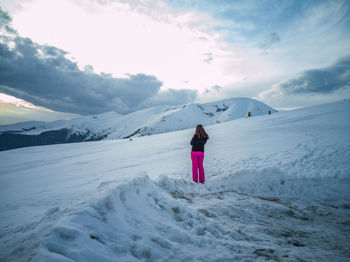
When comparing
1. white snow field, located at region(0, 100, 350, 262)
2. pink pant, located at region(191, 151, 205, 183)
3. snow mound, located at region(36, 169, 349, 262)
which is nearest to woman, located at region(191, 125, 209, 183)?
pink pant, located at region(191, 151, 205, 183)

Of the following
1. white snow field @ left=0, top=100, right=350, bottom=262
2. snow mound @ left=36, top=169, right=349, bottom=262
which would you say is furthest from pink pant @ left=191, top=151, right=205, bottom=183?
snow mound @ left=36, top=169, right=349, bottom=262

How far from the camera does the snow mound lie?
90.2 inches

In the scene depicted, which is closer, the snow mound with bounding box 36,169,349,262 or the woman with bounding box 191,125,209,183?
the snow mound with bounding box 36,169,349,262

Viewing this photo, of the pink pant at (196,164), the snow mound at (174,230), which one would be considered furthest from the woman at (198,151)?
the snow mound at (174,230)

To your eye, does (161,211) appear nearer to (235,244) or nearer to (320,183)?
(235,244)

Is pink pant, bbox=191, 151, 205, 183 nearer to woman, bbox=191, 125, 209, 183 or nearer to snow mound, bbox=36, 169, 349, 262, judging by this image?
woman, bbox=191, 125, 209, 183

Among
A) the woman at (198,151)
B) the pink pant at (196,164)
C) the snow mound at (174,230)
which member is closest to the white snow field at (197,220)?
the snow mound at (174,230)

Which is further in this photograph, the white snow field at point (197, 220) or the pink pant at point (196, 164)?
the pink pant at point (196, 164)

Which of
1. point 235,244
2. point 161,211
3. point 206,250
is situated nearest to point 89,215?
point 161,211

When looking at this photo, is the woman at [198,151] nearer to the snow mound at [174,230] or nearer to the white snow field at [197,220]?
the white snow field at [197,220]

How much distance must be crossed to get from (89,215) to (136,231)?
2.83 ft

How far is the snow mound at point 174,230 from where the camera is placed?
2.29 m

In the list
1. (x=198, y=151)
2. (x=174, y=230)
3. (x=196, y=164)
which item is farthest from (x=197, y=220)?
(x=198, y=151)

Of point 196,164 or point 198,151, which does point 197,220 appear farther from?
point 198,151
